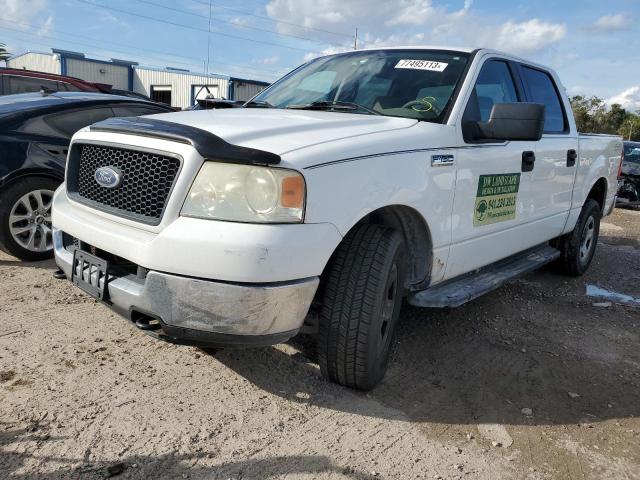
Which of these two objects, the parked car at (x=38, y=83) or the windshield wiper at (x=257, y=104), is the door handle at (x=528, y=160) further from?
the parked car at (x=38, y=83)

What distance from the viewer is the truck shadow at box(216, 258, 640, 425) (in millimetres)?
2885

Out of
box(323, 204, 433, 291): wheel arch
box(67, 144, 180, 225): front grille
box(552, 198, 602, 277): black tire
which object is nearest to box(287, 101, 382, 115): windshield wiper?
box(323, 204, 433, 291): wheel arch

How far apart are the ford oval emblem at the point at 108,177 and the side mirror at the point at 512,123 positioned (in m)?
1.93

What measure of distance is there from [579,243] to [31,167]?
16.9 ft

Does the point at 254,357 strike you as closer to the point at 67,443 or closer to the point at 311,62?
the point at 67,443

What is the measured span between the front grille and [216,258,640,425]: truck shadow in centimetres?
108

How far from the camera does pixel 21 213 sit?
4637mm

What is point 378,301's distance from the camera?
269cm

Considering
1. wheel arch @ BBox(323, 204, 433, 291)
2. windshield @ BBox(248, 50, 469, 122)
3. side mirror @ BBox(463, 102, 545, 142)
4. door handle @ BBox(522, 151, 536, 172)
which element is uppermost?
windshield @ BBox(248, 50, 469, 122)

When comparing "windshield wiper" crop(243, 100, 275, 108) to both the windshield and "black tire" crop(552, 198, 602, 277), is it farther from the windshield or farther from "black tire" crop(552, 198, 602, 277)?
"black tire" crop(552, 198, 602, 277)

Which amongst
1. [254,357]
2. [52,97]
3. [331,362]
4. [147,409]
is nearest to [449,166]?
[331,362]

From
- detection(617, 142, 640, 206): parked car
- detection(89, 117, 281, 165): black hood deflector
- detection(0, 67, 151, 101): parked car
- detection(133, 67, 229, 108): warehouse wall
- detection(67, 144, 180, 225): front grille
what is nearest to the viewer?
detection(89, 117, 281, 165): black hood deflector

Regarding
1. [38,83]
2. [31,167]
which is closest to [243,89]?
[38,83]

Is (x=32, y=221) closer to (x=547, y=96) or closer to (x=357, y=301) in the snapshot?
(x=357, y=301)
